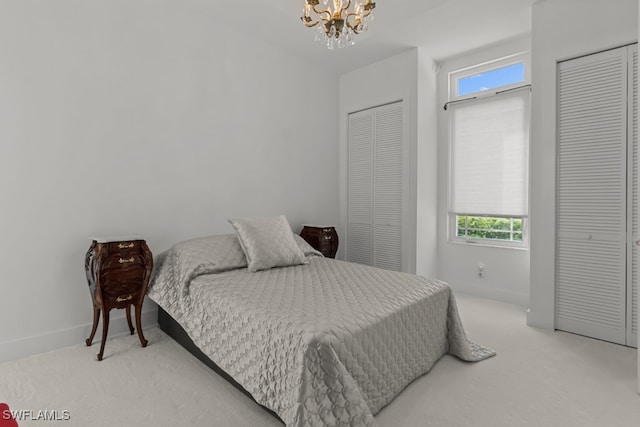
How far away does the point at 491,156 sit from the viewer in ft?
12.3

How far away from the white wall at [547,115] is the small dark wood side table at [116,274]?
3186 millimetres

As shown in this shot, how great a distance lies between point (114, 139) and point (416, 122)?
2942mm

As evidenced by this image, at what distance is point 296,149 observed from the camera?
4012mm

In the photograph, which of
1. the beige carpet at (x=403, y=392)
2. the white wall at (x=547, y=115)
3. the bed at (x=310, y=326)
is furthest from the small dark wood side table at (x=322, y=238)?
the white wall at (x=547, y=115)

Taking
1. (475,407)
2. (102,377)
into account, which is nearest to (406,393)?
(475,407)

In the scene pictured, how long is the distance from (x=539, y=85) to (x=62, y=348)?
4.31 meters

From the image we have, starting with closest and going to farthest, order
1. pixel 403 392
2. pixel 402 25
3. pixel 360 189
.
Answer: pixel 403 392, pixel 402 25, pixel 360 189

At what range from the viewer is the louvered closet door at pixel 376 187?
3973 mm

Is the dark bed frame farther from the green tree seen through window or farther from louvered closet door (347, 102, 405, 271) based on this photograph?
the green tree seen through window

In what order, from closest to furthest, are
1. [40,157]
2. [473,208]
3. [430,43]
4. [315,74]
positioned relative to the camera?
[40,157]
[430,43]
[473,208]
[315,74]

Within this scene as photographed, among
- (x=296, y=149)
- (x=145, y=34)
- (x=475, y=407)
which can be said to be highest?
(x=145, y=34)

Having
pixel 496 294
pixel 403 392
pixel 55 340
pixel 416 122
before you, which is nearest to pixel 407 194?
pixel 416 122

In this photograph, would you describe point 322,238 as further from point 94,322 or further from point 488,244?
point 94,322

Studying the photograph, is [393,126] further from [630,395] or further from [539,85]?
[630,395]
